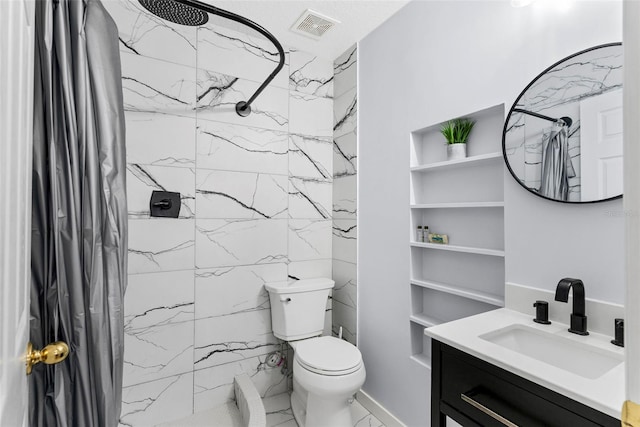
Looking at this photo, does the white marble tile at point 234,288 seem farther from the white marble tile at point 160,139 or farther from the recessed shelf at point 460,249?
the recessed shelf at point 460,249

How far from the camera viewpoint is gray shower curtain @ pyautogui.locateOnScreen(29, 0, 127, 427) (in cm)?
75

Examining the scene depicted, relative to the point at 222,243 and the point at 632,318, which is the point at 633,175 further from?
the point at 222,243

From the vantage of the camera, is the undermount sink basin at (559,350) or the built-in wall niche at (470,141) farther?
the built-in wall niche at (470,141)

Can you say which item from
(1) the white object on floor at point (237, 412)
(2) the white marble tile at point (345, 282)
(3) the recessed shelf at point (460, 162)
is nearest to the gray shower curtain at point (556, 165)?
(3) the recessed shelf at point (460, 162)

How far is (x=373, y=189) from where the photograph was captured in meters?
2.11

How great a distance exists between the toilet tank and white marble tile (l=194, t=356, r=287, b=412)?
28 cm

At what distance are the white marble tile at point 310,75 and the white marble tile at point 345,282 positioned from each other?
1.24 m

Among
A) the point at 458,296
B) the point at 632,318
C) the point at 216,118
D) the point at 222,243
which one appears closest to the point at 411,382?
the point at 458,296

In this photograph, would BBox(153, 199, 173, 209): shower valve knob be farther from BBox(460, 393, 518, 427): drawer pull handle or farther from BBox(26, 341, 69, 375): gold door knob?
BBox(460, 393, 518, 427): drawer pull handle

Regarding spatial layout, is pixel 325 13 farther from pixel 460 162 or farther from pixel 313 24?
pixel 460 162

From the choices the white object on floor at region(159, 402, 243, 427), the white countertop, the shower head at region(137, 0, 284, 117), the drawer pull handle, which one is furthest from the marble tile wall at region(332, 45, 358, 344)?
the drawer pull handle

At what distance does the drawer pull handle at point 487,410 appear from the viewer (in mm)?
901

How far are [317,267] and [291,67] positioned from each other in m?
1.45

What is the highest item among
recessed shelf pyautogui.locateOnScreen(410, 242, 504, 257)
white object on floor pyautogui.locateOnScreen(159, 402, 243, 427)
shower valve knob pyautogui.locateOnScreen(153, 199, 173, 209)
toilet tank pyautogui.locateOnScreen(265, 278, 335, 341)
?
shower valve knob pyautogui.locateOnScreen(153, 199, 173, 209)
